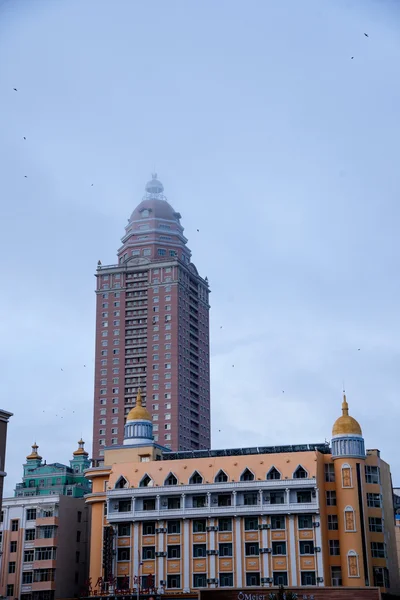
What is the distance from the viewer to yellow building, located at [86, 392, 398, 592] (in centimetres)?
9219

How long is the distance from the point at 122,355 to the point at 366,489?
243ft

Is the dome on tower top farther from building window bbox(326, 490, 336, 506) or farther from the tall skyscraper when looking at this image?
building window bbox(326, 490, 336, 506)

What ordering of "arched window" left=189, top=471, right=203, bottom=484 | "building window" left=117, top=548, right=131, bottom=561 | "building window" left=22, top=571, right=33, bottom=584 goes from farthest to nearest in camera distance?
"building window" left=22, top=571, right=33, bottom=584
"arched window" left=189, top=471, right=203, bottom=484
"building window" left=117, top=548, right=131, bottom=561

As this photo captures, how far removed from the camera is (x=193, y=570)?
9450 cm

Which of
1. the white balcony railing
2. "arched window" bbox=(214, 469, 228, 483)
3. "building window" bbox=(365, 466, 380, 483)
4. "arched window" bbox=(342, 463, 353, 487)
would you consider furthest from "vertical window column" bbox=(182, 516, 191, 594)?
"building window" bbox=(365, 466, 380, 483)

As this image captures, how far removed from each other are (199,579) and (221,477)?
425 inches

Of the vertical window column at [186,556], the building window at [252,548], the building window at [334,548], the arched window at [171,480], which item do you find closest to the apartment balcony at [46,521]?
the arched window at [171,480]

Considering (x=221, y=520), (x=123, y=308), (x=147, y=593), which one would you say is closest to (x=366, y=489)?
(x=221, y=520)

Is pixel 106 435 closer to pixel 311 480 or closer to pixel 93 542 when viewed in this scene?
pixel 93 542

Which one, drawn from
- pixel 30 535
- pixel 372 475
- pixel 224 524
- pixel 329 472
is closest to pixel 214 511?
pixel 224 524

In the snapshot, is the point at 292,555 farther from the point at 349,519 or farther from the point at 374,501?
the point at 374,501

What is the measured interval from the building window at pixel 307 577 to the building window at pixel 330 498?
776cm

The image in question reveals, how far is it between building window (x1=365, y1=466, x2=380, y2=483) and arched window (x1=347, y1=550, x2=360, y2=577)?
8606 mm

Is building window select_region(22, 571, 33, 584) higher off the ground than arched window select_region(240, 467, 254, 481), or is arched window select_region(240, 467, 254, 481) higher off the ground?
arched window select_region(240, 467, 254, 481)
